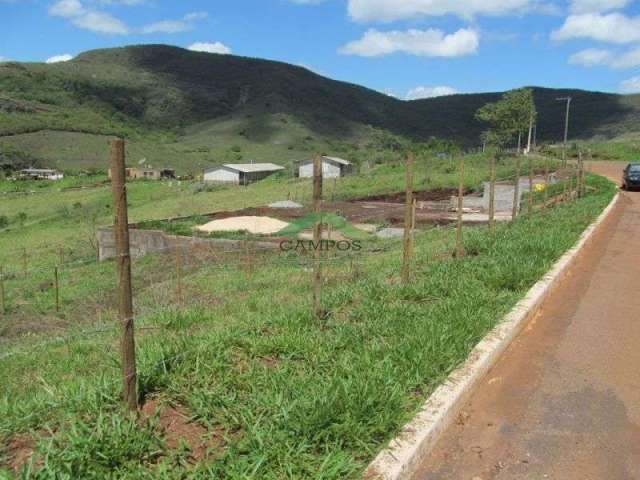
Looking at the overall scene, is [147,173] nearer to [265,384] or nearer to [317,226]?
[317,226]

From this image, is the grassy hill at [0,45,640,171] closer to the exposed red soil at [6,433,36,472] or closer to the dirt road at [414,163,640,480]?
the dirt road at [414,163,640,480]

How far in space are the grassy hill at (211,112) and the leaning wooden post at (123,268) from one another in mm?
91117

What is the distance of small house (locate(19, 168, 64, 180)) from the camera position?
75812 mm

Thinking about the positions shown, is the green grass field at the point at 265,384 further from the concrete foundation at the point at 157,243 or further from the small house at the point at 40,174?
the small house at the point at 40,174

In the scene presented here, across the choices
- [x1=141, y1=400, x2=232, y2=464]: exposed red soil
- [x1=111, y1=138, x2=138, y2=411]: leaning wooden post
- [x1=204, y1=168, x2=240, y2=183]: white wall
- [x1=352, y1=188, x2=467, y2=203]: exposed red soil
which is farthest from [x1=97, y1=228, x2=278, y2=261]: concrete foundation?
[x1=204, y1=168, x2=240, y2=183]: white wall

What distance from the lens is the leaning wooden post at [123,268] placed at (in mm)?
3488

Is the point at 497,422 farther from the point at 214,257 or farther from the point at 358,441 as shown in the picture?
the point at 214,257

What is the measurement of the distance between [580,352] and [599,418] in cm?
149

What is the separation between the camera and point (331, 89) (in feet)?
586

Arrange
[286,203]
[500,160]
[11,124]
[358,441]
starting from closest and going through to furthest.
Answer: [358,441] → [286,203] → [500,160] → [11,124]

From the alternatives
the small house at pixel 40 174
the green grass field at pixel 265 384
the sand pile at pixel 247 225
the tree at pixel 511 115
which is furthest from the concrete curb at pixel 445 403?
the small house at pixel 40 174

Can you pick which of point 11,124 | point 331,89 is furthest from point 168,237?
point 331,89

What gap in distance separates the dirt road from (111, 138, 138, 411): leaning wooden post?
1871 millimetres

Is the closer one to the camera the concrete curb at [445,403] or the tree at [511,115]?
the concrete curb at [445,403]
